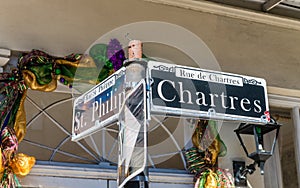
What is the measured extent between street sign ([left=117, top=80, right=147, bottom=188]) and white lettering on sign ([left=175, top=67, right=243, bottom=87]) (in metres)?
0.22

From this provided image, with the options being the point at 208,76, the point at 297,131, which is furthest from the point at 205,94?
the point at 297,131

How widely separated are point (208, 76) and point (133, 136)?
0.37m

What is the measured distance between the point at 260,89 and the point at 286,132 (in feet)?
6.99

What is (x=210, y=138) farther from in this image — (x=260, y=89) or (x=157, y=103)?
(x=157, y=103)

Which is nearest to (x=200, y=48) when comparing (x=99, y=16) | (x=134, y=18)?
(x=134, y=18)

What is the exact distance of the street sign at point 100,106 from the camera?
1410 millimetres

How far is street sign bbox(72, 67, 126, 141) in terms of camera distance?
55.5 inches

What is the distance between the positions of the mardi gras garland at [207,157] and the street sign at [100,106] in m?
1.22

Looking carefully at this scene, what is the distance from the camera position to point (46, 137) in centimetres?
372

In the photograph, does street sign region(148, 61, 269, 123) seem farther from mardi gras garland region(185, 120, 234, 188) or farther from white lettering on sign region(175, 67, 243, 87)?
mardi gras garland region(185, 120, 234, 188)

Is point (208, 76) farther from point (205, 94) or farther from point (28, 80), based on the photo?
point (28, 80)

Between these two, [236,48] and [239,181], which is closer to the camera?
[239,181]

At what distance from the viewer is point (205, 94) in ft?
4.88

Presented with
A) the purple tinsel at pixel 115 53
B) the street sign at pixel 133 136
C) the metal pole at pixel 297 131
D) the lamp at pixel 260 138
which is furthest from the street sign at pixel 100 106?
the metal pole at pixel 297 131
